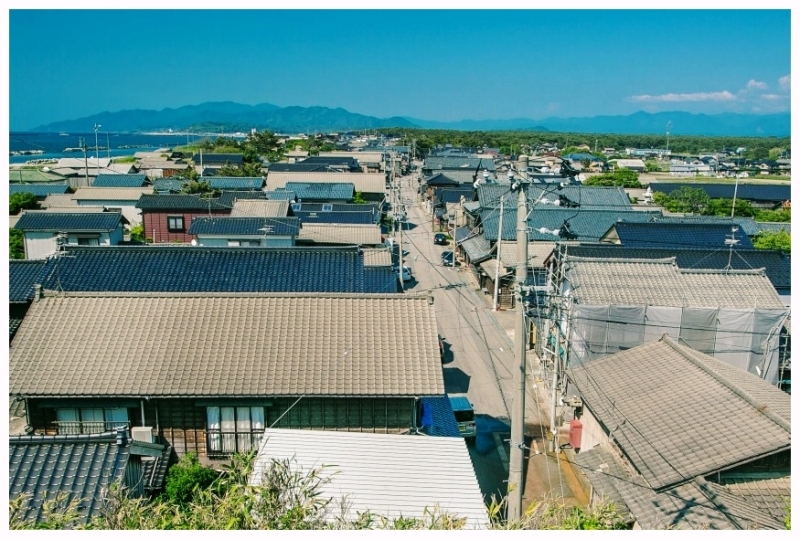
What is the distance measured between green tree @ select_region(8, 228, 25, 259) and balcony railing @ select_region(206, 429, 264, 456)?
30.5 meters

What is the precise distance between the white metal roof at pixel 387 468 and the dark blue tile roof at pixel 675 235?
22.9 m

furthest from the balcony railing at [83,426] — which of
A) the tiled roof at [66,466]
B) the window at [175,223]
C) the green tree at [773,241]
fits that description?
the green tree at [773,241]

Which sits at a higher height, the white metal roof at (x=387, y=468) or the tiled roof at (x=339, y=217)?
the tiled roof at (x=339, y=217)

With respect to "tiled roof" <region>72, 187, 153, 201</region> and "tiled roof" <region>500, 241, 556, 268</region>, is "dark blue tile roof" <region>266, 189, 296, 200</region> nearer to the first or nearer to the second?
"tiled roof" <region>72, 187, 153, 201</region>

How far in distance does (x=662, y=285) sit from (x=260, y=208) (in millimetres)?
26577

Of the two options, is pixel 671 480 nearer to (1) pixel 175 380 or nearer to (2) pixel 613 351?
(2) pixel 613 351

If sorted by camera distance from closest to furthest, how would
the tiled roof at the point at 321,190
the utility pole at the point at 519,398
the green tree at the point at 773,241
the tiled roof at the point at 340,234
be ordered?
the utility pole at the point at 519,398
the tiled roof at the point at 340,234
the green tree at the point at 773,241
the tiled roof at the point at 321,190

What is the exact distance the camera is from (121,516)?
6324 millimetres

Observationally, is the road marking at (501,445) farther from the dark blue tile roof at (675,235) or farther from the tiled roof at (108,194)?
the tiled roof at (108,194)

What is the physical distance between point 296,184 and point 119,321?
4257cm

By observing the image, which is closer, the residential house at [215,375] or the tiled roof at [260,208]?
the residential house at [215,375]

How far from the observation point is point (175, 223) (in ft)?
143

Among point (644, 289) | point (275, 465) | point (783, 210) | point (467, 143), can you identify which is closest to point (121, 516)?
point (275, 465)

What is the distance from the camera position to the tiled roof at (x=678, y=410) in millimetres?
11492
